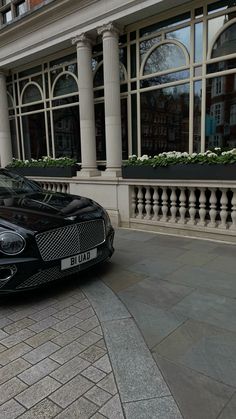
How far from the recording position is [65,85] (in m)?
9.75

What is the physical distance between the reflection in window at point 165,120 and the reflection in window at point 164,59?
48 cm

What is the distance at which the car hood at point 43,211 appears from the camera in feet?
12.3

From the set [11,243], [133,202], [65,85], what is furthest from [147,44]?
[11,243]

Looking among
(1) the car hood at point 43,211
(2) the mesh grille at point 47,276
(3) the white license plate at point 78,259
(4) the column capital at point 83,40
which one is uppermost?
(4) the column capital at point 83,40

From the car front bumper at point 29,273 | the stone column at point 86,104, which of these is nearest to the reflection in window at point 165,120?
the stone column at point 86,104

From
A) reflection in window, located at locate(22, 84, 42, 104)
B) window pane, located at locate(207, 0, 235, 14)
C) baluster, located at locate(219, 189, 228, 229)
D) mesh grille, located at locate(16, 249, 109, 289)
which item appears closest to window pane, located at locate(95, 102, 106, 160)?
reflection in window, located at locate(22, 84, 42, 104)

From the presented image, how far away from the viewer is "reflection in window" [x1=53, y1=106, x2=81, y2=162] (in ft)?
31.8

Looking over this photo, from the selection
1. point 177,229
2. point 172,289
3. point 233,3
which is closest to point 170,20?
point 233,3

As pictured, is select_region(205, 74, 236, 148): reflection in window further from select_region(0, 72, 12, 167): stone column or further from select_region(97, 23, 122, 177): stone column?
select_region(0, 72, 12, 167): stone column

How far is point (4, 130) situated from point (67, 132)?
258 centimetres

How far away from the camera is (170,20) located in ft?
23.2

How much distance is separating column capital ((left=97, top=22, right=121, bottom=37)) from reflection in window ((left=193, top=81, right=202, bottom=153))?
2.13m

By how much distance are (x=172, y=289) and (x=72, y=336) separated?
1.45 meters

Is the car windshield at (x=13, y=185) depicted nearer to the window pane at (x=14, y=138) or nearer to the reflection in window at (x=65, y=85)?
the reflection in window at (x=65, y=85)
